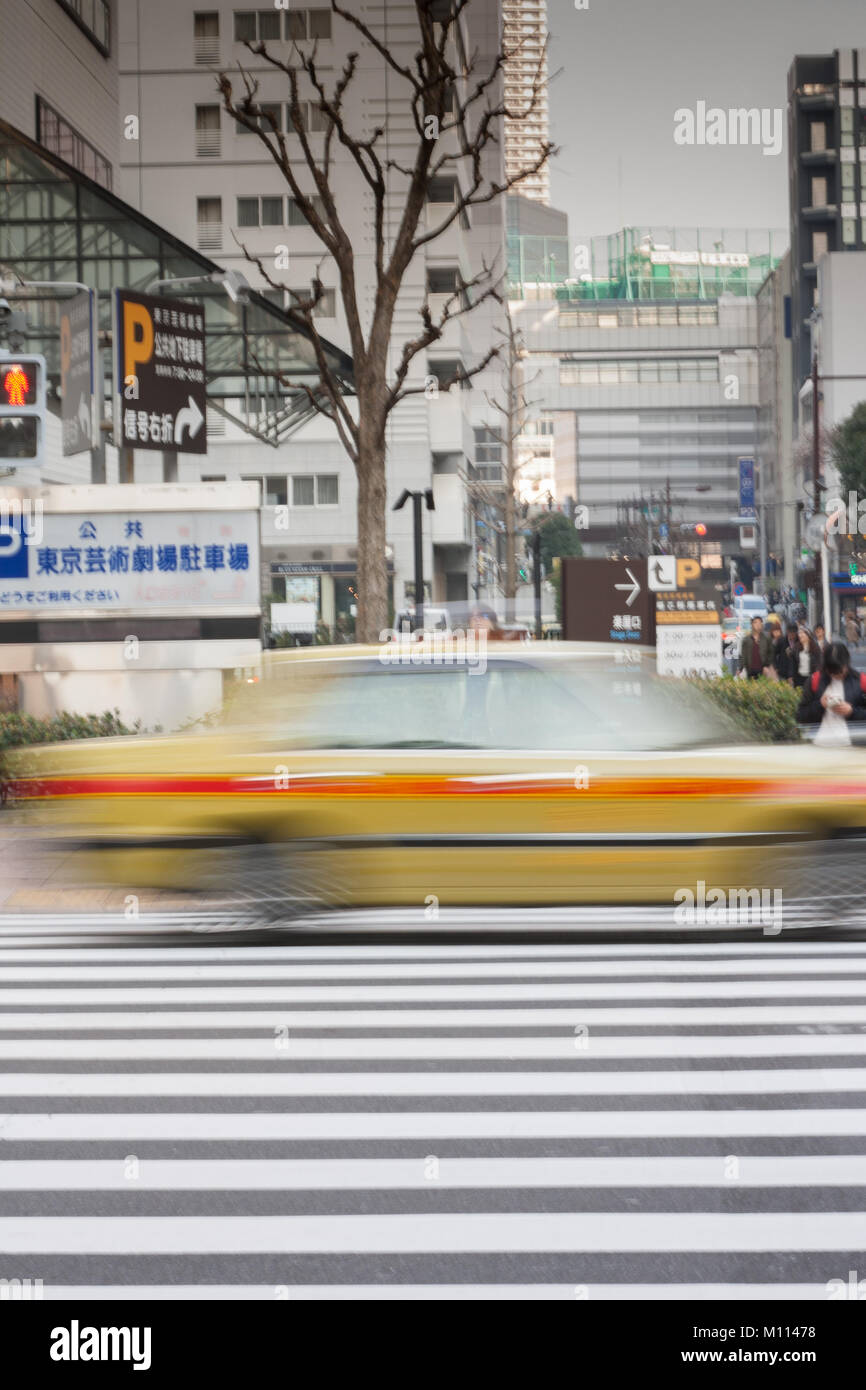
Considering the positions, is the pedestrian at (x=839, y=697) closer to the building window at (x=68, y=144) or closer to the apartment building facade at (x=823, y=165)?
the building window at (x=68, y=144)

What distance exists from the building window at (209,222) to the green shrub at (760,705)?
139 feet

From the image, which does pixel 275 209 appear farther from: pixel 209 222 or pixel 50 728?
pixel 50 728

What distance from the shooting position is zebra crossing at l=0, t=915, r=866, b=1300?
13.9 ft

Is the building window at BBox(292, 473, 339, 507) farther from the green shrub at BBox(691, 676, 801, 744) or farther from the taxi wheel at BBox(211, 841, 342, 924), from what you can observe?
the taxi wheel at BBox(211, 841, 342, 924)

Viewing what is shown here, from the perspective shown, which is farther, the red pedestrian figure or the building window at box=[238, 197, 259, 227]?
the building window at box=[238, 197, 259, 227]

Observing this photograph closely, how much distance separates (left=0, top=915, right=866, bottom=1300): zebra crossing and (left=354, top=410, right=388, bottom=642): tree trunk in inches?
387

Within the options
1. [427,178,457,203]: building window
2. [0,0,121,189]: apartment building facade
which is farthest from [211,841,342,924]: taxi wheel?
[427,178,457,203]: building window

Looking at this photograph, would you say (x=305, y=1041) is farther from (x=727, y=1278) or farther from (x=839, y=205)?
(x=839, y=205)

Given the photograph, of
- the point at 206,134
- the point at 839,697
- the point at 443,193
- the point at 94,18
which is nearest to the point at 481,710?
the point at 839,697

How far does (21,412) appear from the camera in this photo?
1445 cm

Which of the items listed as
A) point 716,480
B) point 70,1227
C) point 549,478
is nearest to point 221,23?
point 70,1227

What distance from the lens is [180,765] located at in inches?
333

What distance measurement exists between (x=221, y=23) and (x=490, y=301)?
47.5m

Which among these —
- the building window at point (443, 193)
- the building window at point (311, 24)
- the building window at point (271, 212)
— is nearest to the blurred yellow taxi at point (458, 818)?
the building window at point (311, 24)
